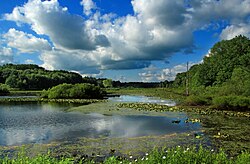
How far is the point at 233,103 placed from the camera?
33438mm

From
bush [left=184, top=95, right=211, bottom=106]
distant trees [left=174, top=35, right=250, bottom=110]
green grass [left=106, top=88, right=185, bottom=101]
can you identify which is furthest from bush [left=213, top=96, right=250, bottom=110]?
green grass [left=106, top=88, right=185, bottom=101]

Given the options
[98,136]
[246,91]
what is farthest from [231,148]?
[246,91]

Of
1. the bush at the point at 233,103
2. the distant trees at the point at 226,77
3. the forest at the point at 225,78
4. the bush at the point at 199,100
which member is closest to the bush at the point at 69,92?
the forest at the point at 225,78

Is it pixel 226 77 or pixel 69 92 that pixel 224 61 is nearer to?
→ pixel 226 77

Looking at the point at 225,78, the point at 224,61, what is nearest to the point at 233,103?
the point at 225,78

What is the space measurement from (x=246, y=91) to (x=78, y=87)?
38594mm

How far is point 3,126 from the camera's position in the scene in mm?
22172

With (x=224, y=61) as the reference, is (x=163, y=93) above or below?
below

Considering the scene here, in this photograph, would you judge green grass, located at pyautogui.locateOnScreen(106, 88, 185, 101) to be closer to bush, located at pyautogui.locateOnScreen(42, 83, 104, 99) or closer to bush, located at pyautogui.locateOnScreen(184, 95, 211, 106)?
bush, located at pyautogui.locateOnScreen(184, 95, 211, 106)

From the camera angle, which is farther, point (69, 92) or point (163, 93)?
point (163, 93)

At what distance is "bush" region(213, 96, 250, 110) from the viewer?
3253cm

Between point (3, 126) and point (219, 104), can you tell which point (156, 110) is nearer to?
point (219, 104)

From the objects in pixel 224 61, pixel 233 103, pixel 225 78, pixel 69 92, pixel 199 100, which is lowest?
pixel 233 103

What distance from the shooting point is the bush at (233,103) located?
32531mm
